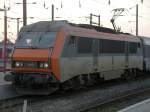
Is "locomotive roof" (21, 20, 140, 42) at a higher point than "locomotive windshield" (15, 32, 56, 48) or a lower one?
higher

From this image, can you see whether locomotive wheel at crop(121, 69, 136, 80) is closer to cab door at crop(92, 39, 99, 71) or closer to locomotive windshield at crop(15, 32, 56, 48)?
cab door at crop(92, 39, 99, 71)

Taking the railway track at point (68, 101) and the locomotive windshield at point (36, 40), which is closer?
the railway track at point (68, 101)

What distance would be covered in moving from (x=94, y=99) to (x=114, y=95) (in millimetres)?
1802

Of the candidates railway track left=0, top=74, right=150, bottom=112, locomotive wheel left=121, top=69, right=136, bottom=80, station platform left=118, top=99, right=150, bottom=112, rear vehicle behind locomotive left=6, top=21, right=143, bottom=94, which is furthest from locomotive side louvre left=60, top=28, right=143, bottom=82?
station platform left=118, top=99, right=150, bottom=112

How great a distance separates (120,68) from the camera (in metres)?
23.6

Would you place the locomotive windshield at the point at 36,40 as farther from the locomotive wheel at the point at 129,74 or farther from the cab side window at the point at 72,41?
the locomotive wheel at the point at 129,74

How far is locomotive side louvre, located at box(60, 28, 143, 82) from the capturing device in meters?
17.3

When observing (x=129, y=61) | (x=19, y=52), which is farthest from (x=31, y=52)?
(x=129, y=61)

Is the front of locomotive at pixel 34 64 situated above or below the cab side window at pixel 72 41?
below

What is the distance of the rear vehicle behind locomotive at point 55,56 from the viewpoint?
54.0 ft

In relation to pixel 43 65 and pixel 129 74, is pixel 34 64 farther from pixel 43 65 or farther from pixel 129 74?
pixel 129 74

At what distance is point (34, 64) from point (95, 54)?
4.02m

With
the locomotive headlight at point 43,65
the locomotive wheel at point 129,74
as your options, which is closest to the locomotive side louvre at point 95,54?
the locomotive wheel at point 129,74

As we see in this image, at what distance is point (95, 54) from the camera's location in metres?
19.8
